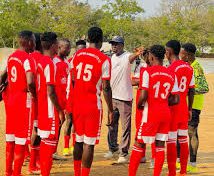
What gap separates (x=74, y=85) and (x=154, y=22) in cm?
5848

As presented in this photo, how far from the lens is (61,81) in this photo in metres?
8.34

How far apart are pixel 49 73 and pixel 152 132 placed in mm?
1749

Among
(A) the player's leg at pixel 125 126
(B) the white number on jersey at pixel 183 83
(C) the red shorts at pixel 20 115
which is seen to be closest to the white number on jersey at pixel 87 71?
(C) the red shorts at pixel 20 115

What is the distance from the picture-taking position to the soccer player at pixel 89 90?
6.73 meters

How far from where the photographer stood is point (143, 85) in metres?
6.72

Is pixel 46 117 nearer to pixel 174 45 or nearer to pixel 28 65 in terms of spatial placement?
pixel 28 65

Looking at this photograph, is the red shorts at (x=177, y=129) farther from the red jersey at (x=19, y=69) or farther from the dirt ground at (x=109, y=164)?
the red jersey at (x=19, y=69)

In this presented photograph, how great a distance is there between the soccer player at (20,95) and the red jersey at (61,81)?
4.26 feet

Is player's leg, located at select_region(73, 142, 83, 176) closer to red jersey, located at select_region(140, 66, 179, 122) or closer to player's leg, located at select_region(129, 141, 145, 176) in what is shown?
player's leg, located at select_region(129, 141, 145, 176)

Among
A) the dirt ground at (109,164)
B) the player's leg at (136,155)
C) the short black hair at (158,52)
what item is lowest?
the dirt ground at (109,164)

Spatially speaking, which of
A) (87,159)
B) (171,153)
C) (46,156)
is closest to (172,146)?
(171,153)

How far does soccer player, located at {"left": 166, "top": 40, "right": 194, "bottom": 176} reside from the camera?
7398mm

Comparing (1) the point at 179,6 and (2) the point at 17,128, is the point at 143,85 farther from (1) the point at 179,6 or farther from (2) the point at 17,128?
(1) the point at 179,6

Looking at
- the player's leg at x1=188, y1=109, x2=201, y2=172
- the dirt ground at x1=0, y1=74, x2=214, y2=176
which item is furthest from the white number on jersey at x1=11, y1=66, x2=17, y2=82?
the player's leg at x1=188, y1=109, x2=201, y2=172
